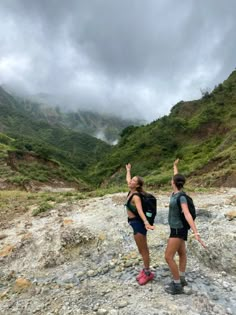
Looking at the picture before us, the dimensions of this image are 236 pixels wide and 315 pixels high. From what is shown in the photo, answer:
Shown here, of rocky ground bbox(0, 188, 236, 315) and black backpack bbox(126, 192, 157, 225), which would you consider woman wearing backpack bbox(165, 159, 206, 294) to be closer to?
Answer: rocky ground bbox(0, 188, 236, 315)

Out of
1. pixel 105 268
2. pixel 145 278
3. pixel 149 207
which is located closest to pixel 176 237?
pixel 149 207

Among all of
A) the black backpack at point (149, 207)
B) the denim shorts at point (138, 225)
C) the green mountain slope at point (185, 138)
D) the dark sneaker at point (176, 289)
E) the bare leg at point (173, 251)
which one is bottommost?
the dark sneaker at point (176, 289)

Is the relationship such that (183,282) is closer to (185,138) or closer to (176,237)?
(176,237)

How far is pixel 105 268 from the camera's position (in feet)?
26.6

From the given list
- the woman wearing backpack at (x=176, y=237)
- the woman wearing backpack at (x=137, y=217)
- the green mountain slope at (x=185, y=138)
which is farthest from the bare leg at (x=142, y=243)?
the green mountain slope at (x=185, y=138)

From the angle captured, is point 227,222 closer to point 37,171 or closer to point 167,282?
point 167,282

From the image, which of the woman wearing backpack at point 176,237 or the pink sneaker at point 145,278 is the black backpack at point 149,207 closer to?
the woman wearing backpack at point 176,237

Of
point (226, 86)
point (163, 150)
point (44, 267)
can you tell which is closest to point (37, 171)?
point (163, 150)

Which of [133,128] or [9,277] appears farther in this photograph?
[133,128]

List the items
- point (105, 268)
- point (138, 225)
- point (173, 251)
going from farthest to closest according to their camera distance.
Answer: point (105, 268) → point (138, 225) → point (173, 251)

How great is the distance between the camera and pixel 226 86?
212 feet

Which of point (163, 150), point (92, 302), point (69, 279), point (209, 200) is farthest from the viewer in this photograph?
point (163, 150)

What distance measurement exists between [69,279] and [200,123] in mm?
51829

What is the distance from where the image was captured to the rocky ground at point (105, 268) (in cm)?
626
